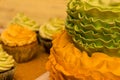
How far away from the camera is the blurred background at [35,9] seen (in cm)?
142

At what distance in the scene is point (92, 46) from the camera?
658 mm

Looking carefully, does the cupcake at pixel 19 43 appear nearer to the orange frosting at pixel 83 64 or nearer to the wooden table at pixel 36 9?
the wooden table at pixel 36 9

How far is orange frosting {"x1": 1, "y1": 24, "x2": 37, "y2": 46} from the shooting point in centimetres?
108

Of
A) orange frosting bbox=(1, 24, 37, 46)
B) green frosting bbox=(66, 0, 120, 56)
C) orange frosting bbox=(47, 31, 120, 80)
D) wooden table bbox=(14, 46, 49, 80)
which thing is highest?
green frosting bbox=(66, 0, 120, 56)

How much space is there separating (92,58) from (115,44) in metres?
0.06

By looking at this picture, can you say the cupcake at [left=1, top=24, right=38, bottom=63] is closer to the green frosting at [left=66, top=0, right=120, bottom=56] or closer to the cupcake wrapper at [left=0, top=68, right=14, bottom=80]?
the cupcake wrapper at [left=0, top=68, right=14, bottom=80]

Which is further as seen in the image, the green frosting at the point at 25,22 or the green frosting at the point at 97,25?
the green frosting at the point at 25,22

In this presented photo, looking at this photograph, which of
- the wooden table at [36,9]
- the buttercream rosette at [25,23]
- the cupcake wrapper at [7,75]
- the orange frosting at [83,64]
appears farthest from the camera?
the wooden table at [36,9]

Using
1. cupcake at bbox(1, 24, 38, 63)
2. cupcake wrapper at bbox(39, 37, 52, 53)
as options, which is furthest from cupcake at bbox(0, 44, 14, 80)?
cupcake wrapper at bbox(39, 37, 52, 53)

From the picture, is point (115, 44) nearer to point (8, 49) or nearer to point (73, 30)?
point (73, 30)

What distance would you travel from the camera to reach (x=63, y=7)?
140 centimetres

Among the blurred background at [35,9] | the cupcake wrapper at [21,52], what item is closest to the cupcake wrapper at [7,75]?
the cupcake wrapper at [21,52]

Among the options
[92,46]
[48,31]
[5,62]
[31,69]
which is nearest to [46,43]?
[48,31]

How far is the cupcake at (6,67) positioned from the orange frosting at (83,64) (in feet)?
0.86
